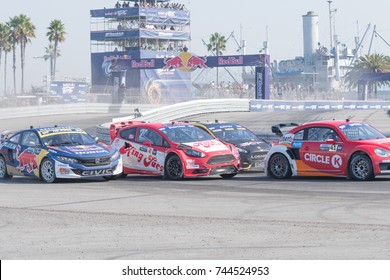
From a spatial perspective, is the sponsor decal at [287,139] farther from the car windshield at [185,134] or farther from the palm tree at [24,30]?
the palm tree at [24,30]

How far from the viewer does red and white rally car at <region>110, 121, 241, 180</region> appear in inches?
746

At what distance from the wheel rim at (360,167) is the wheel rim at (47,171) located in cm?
669

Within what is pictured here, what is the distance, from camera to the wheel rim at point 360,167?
17.1 m

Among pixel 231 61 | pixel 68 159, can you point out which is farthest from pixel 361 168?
pixel 231 61

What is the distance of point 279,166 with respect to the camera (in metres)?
18.6

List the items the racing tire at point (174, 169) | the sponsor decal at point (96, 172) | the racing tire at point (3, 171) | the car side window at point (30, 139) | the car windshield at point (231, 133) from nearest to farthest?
the sponsor decal at point (96, 172)
the racing tire at point (174, 169)
the car side window at point (30, 139)
the racing tire at point (3, 171)
the car windshield at point (231, 133)

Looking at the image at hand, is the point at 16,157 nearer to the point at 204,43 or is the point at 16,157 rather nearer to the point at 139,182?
the point at 139,182

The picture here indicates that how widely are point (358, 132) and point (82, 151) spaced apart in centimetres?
614

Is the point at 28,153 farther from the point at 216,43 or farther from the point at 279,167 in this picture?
the point at 216,43

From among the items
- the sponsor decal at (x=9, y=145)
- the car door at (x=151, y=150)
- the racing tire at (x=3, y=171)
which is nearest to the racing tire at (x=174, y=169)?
the car door at (x=151, y=150)

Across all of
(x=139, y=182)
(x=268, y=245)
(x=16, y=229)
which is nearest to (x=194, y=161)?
(x=139, y=182)

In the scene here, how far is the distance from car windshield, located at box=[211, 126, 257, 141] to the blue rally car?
2.99 metres

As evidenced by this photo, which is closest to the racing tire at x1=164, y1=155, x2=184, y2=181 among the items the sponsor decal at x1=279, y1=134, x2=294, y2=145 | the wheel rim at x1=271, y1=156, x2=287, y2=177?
the wheel rim at x1=271, y1=156, x2=287, y2=177

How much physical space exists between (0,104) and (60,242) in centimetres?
4505
